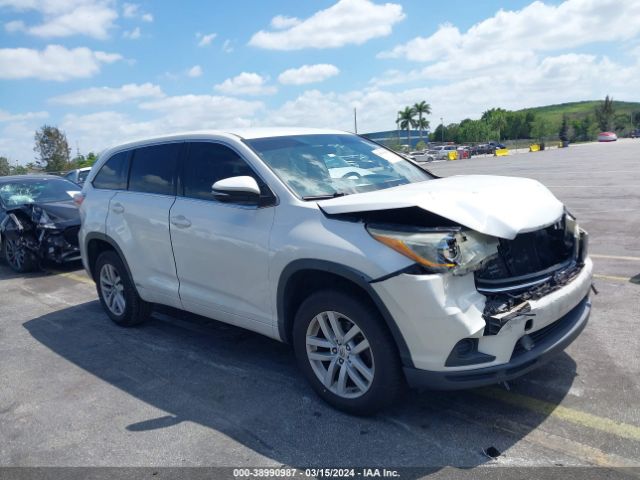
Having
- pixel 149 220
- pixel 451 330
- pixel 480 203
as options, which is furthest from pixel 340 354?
pixel 149 220

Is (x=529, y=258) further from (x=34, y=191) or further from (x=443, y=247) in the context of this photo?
(x=34, y=191)

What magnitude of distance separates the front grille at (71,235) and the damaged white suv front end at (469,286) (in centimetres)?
655

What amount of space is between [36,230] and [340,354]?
6955mm

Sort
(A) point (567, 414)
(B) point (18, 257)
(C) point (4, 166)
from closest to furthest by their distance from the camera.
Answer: (A) point (567, 414)
(B) point (18, 257)
(C) point (4, 166)

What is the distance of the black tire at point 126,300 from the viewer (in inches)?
210

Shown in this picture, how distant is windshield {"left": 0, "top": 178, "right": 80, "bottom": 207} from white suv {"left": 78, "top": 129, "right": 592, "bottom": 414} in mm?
5377

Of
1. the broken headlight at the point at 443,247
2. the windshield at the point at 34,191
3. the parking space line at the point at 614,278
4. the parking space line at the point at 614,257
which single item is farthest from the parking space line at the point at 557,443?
the windshield at the point at 34,191

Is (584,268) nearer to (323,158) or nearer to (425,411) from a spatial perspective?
(425,411)

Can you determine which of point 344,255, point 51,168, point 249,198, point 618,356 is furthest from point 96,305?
point 51,168

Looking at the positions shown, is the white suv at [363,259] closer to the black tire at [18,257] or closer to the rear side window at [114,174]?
the rear side window at [114,174]

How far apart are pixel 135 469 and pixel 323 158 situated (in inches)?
97.6

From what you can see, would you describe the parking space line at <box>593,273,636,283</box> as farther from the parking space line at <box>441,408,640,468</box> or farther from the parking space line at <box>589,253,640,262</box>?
the parking space line at <box>441,408,640,468</box>

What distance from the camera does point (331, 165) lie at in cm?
416

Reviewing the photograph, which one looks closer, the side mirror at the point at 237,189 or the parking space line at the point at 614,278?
the side mirror at the point at 237,189
